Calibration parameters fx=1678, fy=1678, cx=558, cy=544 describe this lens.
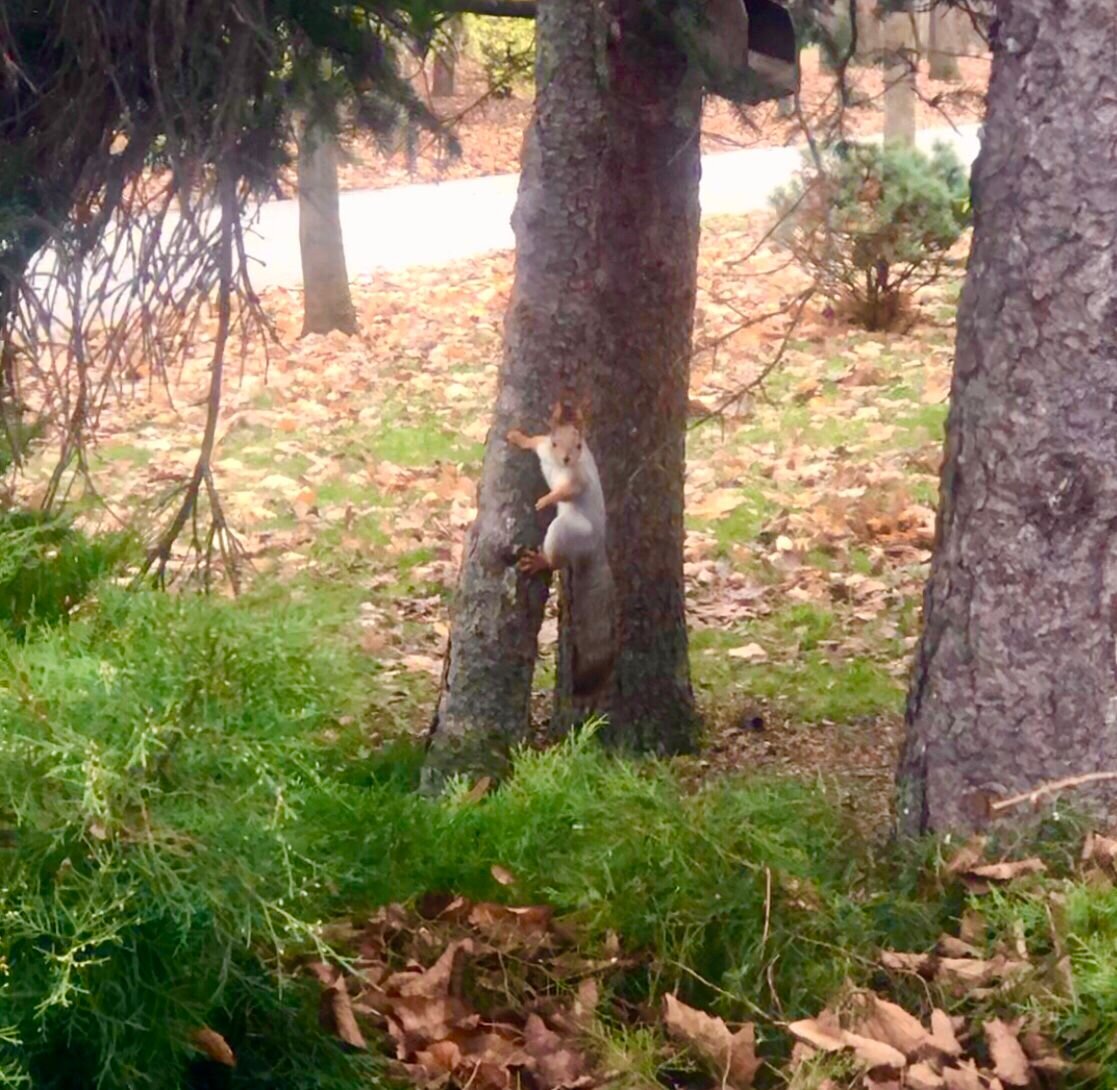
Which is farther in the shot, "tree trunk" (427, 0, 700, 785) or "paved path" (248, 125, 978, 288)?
"paved path" (248, 125, 978, 288)

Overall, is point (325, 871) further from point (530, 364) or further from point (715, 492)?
point (715, 492)

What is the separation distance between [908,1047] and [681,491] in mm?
3395

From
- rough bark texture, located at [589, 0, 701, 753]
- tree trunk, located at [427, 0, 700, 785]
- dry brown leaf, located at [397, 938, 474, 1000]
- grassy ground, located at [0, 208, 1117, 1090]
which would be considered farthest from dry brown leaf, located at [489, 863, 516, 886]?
rough bark texture, located at [589, 0, 701, 753]

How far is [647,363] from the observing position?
607 cm

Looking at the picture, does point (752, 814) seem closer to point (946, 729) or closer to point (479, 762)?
point (946, 729)

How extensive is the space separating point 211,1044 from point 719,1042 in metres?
1.03

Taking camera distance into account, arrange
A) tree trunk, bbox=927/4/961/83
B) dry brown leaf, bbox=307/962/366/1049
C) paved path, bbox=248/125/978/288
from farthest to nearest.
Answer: paved path, bbox=248/125/978/288, tree trunk, bbox=927/4/961/83, dry brown leaf, bbox=307/962/366/1049

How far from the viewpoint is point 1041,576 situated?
3877 mm

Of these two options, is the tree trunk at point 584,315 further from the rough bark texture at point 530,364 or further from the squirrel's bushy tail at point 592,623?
the squirrel's bushy tail at point 592,623

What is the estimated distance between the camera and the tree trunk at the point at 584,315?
5.41m

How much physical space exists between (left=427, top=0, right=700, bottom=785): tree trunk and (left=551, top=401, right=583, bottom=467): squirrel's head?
400 mm

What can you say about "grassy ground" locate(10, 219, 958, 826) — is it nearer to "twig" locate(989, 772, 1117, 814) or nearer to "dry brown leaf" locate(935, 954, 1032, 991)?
"twig" locate(989, 772, 1117, 814)

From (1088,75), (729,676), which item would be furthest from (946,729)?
(729,676)

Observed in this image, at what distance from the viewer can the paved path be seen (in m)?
18.0
